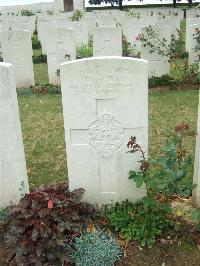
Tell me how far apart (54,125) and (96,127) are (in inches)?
133

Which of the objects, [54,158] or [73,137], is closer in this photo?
[73,137]

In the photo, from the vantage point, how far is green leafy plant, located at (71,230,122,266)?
148 inches

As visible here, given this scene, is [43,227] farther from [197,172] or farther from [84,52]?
[84,52]

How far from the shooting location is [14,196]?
4.52 meters

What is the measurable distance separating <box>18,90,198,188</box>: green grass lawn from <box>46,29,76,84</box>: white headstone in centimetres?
114

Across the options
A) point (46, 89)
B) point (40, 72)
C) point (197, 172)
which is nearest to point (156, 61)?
point (46, 89)

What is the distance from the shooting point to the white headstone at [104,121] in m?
3.91

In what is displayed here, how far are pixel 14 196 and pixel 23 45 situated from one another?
19.8 ft

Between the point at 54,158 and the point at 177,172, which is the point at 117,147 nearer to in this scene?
the point at 177,172

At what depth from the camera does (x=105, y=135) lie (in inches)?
165

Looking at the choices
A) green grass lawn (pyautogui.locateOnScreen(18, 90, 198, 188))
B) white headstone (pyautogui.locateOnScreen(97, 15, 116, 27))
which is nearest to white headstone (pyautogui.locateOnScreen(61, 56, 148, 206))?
green grass lawn (pyautogui.locateOnScreen(18, 90, 198, 188))

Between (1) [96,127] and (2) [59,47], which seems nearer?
(1) [96,127]

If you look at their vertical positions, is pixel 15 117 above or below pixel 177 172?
above

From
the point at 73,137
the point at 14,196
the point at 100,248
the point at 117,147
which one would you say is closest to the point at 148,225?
the point at 100,248
